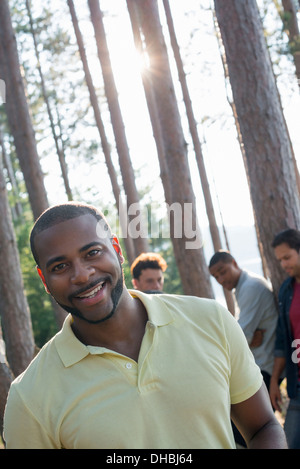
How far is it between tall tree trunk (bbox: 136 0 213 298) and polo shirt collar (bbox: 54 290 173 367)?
6120 mm

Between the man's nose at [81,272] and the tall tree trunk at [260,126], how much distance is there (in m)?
3.72

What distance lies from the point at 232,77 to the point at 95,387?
4377 millimetres

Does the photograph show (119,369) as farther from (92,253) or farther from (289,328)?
(289,328)

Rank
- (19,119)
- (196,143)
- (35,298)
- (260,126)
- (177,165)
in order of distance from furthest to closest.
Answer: (35,298), (196,143), (19,119), (177,165), (260,126)

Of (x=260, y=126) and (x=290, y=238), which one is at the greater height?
(x=260, y=126)

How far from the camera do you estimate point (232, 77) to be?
5797 millimetres

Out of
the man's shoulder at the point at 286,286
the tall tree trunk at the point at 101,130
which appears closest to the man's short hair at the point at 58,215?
the man's shoulder at the point at 286,286

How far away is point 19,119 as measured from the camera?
10805 mm

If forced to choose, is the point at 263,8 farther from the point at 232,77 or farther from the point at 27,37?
the point at 232,77

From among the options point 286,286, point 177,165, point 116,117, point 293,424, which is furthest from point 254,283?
point 116,117

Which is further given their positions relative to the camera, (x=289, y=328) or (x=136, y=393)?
(x=289, y=328)

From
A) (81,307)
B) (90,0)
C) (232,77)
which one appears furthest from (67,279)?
(90,0)

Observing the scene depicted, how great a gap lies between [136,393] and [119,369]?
12cm

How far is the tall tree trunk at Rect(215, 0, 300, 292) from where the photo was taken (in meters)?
5.65
